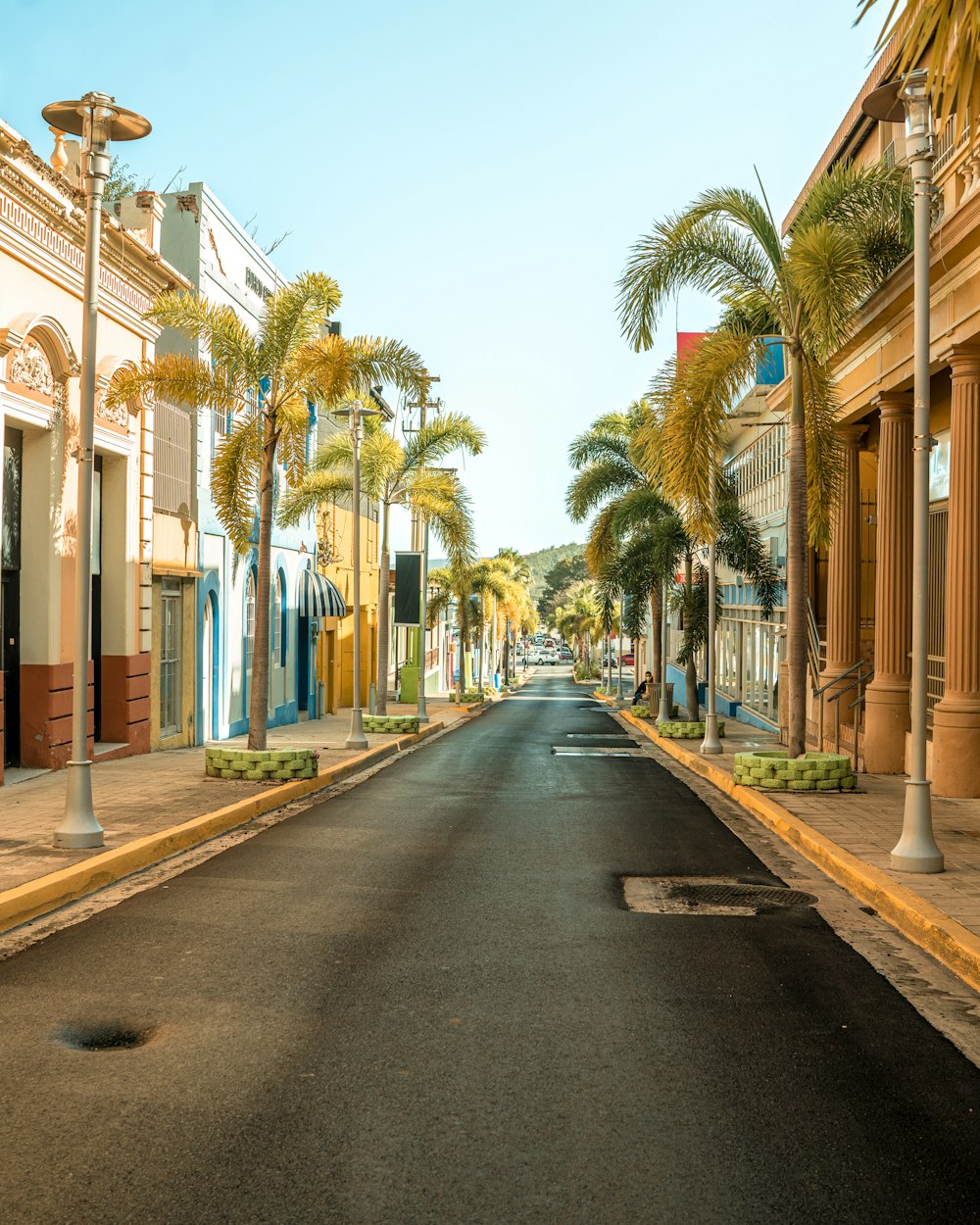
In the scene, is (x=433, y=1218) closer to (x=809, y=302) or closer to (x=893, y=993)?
(x=893, y=993)

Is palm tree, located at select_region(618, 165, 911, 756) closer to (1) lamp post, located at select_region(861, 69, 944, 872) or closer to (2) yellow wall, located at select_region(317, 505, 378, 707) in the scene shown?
(1) lamp post, located at select_region(861, 69, 944, 872)

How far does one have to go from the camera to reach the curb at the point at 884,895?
7242mm

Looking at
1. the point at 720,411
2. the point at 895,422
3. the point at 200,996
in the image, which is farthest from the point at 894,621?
the point at 200,996

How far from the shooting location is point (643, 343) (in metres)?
16.2

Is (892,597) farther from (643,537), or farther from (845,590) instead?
(643,537)

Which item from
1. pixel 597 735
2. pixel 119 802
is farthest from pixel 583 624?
pixel 119 802

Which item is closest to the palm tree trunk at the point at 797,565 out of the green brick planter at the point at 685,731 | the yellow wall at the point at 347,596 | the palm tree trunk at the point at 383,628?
the green brick planter at the point at 685,731

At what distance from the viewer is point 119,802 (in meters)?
13.4

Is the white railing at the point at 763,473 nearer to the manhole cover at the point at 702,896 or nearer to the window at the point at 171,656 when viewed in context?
the window at the point at 171,656

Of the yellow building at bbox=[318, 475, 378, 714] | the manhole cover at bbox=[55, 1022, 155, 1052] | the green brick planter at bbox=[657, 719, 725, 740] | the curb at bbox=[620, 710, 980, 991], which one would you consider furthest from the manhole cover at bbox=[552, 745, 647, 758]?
the manhole cover at bbox=[55, 1022, 155, 1052]

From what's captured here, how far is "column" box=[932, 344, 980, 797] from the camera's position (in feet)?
47.1

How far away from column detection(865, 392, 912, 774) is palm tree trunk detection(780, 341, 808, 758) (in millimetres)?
2573

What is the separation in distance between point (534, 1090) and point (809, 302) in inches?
456

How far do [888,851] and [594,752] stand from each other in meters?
13.9
